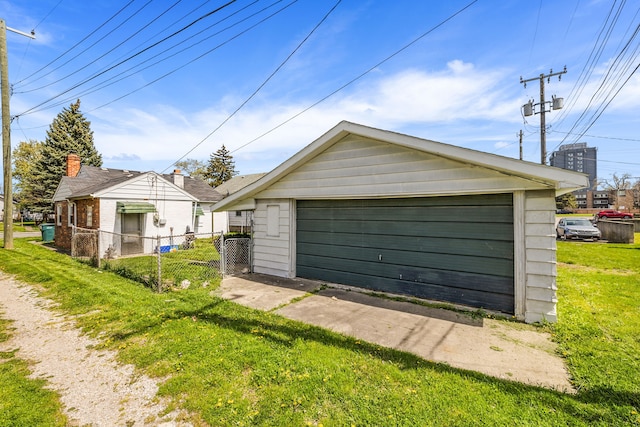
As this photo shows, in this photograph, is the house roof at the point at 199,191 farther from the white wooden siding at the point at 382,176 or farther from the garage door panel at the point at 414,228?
the garage door panel at the point at 414,228

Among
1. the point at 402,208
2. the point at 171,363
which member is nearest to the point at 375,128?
the point at 402,208

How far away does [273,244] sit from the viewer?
8062mm

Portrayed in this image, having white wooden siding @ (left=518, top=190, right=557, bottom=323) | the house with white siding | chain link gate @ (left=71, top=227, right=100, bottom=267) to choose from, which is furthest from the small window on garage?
the house with white siding

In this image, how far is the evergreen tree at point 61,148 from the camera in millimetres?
26938

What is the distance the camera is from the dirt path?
2680 mm

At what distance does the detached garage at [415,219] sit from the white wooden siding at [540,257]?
0.01 meters

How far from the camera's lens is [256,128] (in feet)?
39.2

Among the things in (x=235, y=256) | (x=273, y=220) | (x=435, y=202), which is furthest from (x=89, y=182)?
(x=435, y=202)

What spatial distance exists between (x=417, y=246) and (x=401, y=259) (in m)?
0.46

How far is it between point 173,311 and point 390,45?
8.39m

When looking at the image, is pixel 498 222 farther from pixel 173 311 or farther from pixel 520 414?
pixel 173 311

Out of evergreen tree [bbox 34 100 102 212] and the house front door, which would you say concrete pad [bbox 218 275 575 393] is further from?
evergreen tree [bbox 34 100 102 212]

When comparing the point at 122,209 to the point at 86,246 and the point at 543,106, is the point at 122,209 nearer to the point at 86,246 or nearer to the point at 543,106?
the point at 86,246

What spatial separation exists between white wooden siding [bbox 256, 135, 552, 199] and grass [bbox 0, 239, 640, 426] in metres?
2.56
